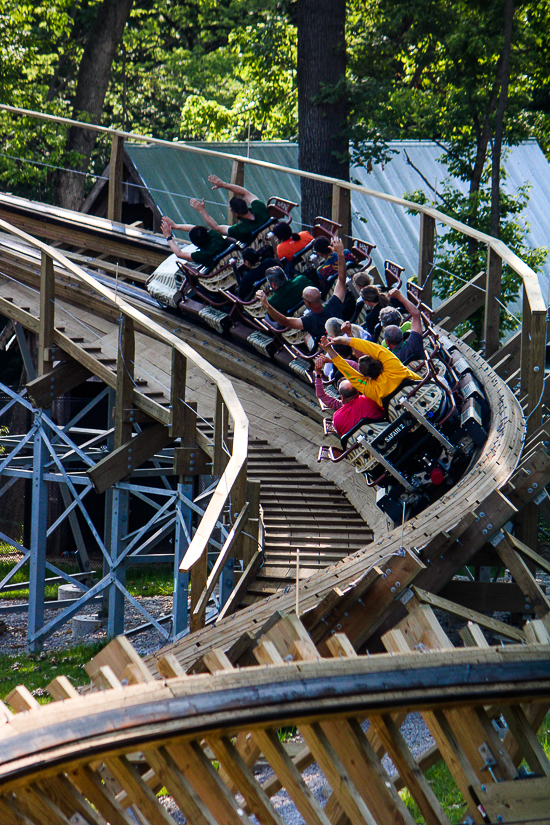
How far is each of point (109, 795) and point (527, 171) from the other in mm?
19963

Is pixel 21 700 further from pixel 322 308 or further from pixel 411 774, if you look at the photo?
pixel 322 308

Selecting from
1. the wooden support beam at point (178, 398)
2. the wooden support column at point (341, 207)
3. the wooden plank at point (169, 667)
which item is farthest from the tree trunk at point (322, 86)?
the wooden plank at point (169, 667)

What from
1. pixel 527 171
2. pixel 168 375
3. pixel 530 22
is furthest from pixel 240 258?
pixel 527 171

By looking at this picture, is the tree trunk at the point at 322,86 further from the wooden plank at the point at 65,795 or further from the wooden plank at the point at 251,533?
the wooden plank at the point at 65,795

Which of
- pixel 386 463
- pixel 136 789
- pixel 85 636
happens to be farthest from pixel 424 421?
pixel 85 636

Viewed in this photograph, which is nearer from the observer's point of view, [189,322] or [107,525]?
[189,322]

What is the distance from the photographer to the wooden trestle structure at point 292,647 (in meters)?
2.25

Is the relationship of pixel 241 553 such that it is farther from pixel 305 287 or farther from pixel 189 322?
pixel 189 322

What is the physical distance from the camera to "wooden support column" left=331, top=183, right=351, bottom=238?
1148 centimetres

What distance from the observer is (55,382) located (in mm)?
10570

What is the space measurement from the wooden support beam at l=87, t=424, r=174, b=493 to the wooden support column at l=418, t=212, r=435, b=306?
135 inches

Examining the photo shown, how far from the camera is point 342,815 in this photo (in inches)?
114

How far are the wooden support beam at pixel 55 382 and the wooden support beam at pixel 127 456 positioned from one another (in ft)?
5.13

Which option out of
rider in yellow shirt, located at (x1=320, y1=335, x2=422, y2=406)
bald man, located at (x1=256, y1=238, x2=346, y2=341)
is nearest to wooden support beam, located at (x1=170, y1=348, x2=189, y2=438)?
bald man, located at (x1=256, y1=238, x2=346, y2=341)
